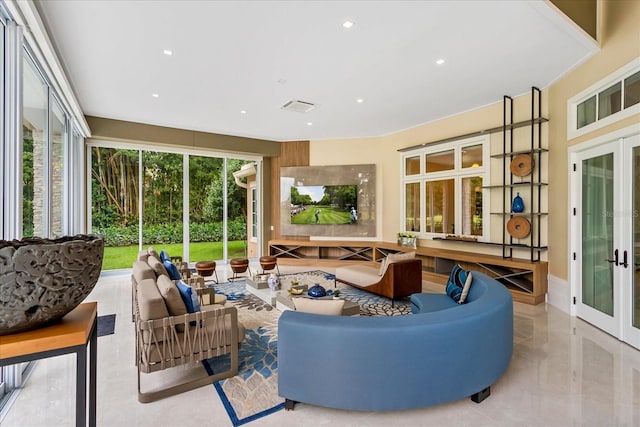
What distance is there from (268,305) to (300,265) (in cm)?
337

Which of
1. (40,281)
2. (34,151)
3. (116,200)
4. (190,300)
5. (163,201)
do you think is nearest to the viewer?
(40,281)

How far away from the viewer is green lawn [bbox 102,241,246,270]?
6.95 meters

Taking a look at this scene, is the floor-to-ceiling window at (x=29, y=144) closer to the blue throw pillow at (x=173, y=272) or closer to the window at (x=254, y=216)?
the blue throw pillow at (x=173, y=272)

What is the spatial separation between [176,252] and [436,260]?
6008 millimetres

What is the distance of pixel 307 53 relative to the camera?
382 cm

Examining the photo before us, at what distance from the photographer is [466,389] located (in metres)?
2.28

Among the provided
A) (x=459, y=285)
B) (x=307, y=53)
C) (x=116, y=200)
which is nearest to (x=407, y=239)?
(x=459, y=285)

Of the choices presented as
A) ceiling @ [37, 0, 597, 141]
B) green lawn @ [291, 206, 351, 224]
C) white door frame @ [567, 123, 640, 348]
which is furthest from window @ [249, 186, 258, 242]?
white door frame @ [567, 123, 640, 348]

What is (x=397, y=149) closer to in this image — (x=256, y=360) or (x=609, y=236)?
(x=609, y=236)

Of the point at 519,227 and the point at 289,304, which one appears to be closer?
the point at 289,304

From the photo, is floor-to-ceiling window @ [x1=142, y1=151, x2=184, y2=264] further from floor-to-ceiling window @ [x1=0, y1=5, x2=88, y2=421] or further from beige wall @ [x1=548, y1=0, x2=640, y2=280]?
beige wall @ [x1=548, y1=0, x2=640, y2=280]

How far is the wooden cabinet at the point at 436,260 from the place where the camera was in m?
4.85

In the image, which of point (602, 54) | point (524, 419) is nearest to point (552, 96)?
point (602, 54)

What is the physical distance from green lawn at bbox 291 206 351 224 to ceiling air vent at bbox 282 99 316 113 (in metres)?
2.96
